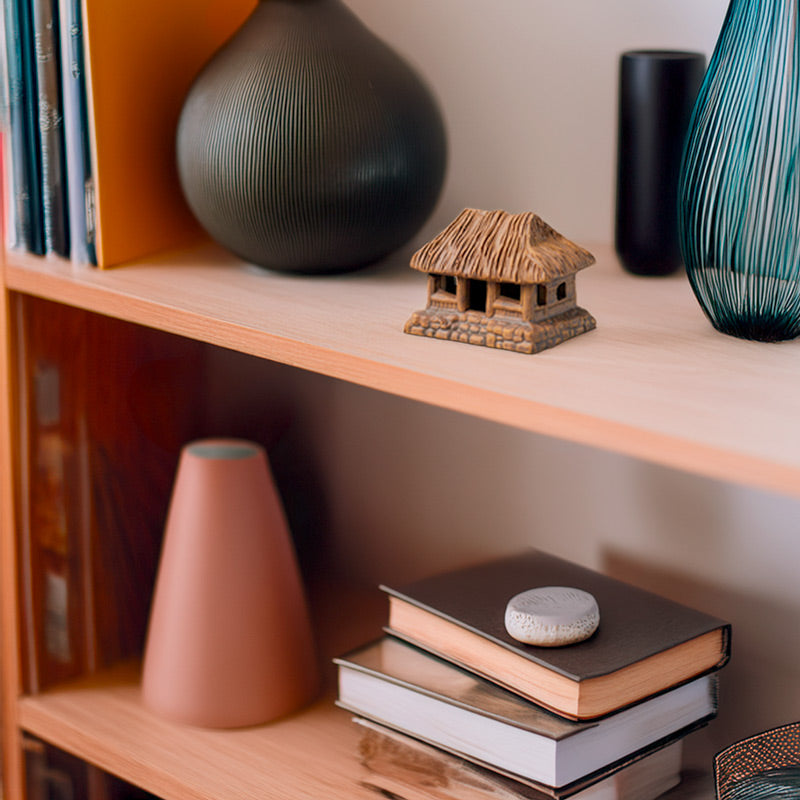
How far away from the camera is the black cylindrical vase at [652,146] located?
76 cm

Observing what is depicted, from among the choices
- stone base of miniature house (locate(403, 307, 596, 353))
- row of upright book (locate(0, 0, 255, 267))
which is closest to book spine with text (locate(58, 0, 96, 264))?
row of upright book (locate(0, 0, 255, 267))

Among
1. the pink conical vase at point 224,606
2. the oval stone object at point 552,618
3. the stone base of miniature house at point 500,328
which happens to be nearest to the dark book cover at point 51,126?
the pink conical vase at point 224,606

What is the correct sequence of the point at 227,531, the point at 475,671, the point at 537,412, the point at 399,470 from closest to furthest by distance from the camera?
1. the point at 537,412
2. the point at 475,671
3. the point at 227,531
4. the point at 399,470

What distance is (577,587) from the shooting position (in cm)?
85

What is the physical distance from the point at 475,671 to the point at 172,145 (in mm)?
506

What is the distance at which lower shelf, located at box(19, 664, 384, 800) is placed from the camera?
83 cm

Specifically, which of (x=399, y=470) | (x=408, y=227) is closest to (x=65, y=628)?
(x=399, y=470)

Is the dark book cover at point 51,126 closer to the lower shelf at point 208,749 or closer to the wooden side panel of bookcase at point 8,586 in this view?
the wooden side panel of bookcase at point 8,586

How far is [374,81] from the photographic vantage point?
808 mm

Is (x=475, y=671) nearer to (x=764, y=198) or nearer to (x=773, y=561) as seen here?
(x=773, y=561)

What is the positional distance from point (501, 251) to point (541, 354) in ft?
0.22

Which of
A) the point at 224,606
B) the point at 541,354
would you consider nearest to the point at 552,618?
the point at 541,354

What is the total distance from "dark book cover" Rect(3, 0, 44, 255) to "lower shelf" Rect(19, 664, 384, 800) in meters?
0.40

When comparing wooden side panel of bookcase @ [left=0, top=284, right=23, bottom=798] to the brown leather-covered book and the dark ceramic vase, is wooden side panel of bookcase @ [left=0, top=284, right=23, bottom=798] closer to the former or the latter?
the dark ceramic vase
